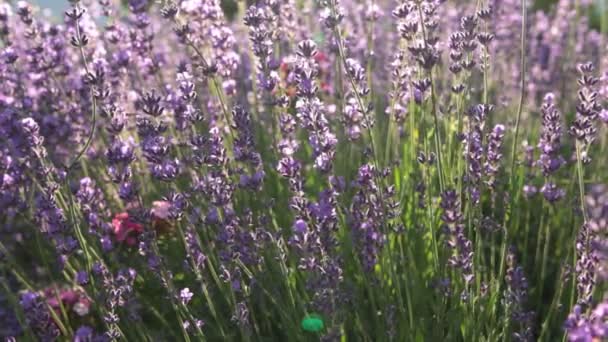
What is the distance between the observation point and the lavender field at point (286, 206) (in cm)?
228

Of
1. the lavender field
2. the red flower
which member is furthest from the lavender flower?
the red flower

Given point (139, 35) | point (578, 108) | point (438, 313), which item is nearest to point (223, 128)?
point (139, 35)

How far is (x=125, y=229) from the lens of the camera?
10.7 feet

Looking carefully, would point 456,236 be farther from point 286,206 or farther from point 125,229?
point 125,229

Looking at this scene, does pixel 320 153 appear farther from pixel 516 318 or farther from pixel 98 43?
pixel 98 43

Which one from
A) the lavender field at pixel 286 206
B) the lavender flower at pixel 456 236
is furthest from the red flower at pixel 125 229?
the lavender flower at pixel 456 236

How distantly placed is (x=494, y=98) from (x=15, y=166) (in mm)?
3786

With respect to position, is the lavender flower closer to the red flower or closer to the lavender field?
the lavender field

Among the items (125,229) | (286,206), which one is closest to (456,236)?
(286,206)

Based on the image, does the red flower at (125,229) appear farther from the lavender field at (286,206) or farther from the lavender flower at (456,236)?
the lavender flower at (456,236)

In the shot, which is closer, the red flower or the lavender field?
the lavender field

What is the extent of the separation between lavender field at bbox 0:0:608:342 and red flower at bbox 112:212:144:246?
1 cm

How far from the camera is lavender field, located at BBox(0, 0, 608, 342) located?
7.48 feet

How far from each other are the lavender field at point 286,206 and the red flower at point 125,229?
15 millimetres
